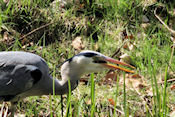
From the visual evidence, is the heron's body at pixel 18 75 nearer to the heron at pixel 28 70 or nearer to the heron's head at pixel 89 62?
the heron at pixel 28 70

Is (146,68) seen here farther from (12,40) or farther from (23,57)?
(12,40)

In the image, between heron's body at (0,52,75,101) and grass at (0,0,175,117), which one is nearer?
heron's body at (0,52,75,101)

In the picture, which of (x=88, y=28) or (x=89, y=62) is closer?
(x=89, y=62)

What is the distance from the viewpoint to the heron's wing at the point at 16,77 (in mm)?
2871

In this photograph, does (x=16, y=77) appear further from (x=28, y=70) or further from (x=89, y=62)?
(x=89, y=62)

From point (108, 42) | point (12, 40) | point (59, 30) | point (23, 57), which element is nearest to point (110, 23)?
point (108, 42)

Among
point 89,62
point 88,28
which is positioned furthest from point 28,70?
point 88,28

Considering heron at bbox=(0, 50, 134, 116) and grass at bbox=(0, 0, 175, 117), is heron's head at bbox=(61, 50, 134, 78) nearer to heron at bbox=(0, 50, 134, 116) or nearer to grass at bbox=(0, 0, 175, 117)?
heron at bbox=(0, 50, 134, 116)

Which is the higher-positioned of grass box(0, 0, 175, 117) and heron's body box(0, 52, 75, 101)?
grass box(0, 0, 175, 117)

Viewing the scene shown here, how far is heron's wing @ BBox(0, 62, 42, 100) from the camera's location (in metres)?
2.87

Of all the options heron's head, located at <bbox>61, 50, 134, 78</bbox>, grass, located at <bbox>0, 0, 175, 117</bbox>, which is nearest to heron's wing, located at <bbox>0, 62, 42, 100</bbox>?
heron's head, located at <bbox>61, 50, 134, 78</bbox>

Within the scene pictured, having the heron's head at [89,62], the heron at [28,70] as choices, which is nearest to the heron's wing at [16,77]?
the heron at [28,70]

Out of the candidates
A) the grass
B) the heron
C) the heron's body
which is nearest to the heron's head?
the heron

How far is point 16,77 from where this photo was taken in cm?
290
